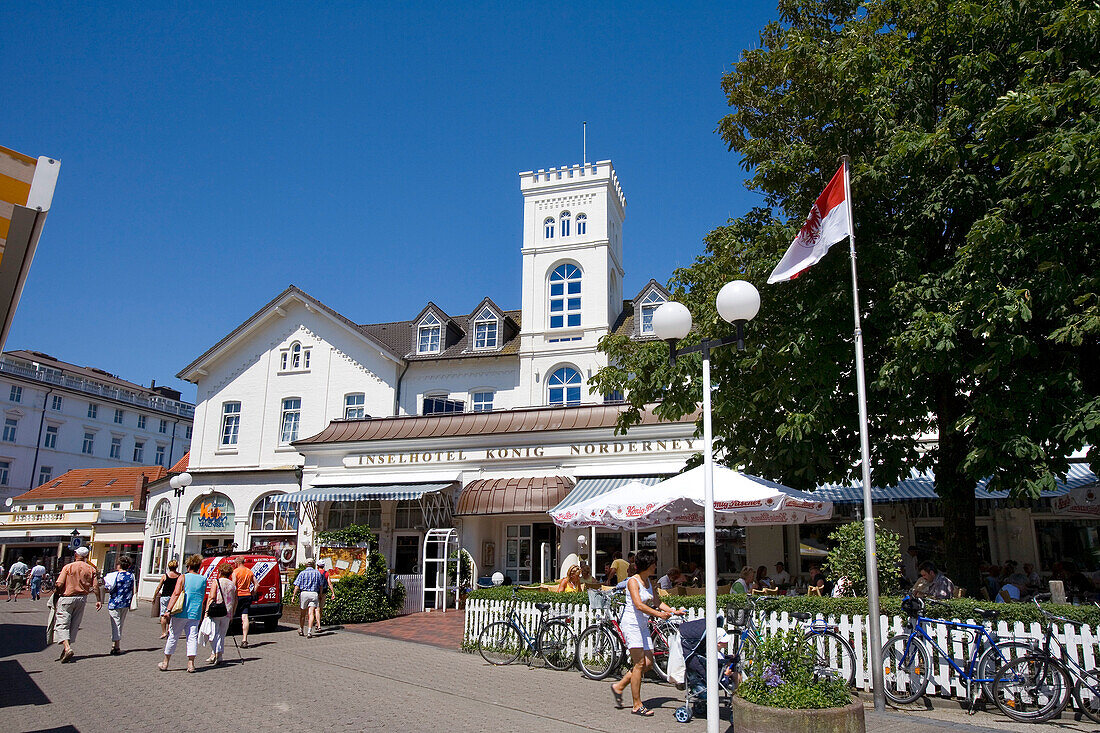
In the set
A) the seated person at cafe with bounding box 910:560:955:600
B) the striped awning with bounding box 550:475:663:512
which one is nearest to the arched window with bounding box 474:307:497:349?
the striped awning with bounding box 550:475:663:512

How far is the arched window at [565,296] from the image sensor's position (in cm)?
2870

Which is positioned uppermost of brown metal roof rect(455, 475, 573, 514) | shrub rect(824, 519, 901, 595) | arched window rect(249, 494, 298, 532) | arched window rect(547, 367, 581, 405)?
arched window rect(547, 367, 581, 405)

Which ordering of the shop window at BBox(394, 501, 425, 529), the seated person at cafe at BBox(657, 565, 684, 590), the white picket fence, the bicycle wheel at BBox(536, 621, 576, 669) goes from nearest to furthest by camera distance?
the white picket fence, the bicycle wheel at BBox(536, 621, 576, 669), the seated person at cafe at BBox(657, 565, 684, 590), the shop window at BBox(394, 501, 425, 529)

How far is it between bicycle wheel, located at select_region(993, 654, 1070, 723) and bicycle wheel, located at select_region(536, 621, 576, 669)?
5.75 metres

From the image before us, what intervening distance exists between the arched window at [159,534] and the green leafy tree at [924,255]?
23.5 m

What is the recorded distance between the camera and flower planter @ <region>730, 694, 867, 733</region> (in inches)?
266

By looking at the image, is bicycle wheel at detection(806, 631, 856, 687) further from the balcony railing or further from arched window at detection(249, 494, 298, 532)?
the balcony railing

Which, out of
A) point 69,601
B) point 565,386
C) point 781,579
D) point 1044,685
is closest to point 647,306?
point 565,386

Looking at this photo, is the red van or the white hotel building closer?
the red van

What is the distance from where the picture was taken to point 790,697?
6965 mm

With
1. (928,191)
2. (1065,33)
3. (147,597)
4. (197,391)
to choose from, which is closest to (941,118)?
(928,191)

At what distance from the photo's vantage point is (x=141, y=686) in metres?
10.5

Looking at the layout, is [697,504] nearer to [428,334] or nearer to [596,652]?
[596,652]

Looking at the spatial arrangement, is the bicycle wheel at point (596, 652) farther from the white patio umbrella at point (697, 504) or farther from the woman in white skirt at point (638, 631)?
the woman in white skirt at point (638, 631)
